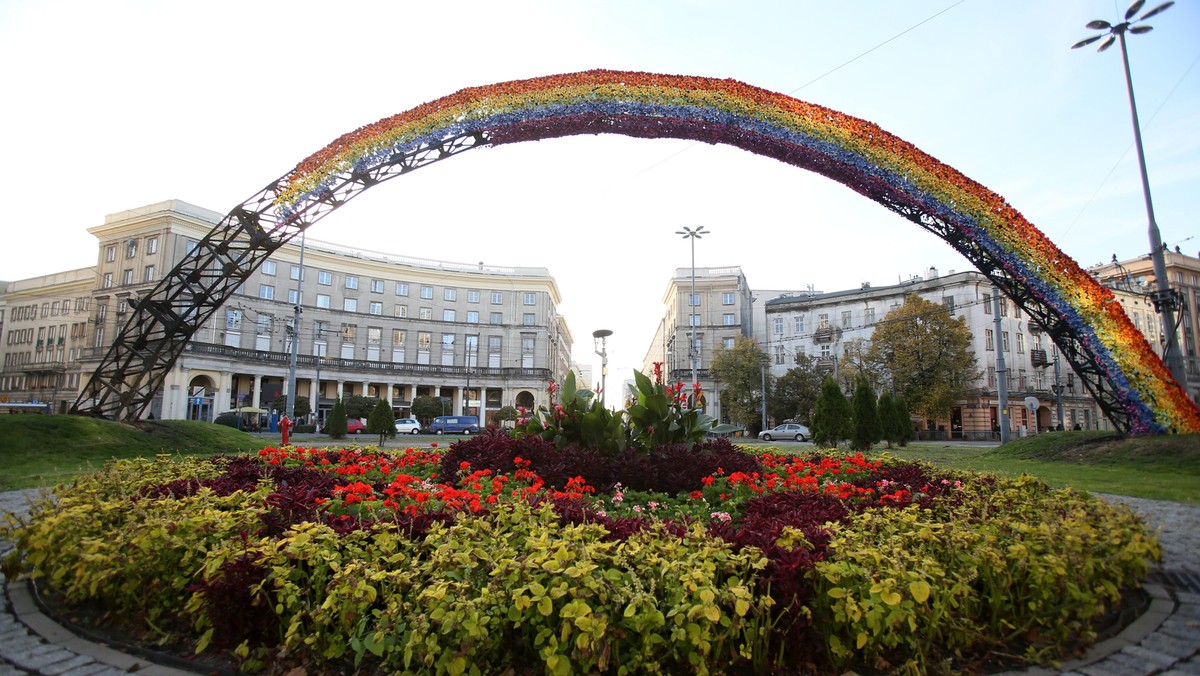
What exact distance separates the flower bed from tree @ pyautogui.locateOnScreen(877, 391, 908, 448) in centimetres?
2279

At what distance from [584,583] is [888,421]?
85.5ft

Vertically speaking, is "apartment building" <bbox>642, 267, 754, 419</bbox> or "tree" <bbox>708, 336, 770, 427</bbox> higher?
"apartment building" <bbox>642, 267, 754, 419</bbox>

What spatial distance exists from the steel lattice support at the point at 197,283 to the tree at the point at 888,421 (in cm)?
2134

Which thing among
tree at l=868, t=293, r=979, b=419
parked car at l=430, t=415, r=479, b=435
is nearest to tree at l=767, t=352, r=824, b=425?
tree at l=868, t=293, r=979, b=419

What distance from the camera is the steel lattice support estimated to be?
1082 centimetres

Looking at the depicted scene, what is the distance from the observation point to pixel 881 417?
25.3 m

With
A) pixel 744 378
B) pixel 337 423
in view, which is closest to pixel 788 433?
pixel 744 378

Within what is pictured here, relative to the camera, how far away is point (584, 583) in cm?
Result: 256

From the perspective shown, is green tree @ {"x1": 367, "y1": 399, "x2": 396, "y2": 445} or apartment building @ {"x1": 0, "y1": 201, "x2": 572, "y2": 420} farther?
apartment building @ {"x1": 0, "y1": 201, "x2": 572, "y2": 420}

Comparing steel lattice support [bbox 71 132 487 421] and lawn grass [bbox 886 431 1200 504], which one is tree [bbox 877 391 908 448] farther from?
steel lattice support [bbox 71 132 487 421]

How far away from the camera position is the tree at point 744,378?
170ft

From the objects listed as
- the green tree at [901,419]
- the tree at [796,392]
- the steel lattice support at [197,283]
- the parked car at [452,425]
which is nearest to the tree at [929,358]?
the tree at [796,392]

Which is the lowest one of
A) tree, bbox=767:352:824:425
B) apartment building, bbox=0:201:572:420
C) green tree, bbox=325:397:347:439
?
green tree, bbox=325:397:347:439

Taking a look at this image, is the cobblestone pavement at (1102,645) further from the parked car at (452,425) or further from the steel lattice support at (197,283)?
the parked car at (452,425)
